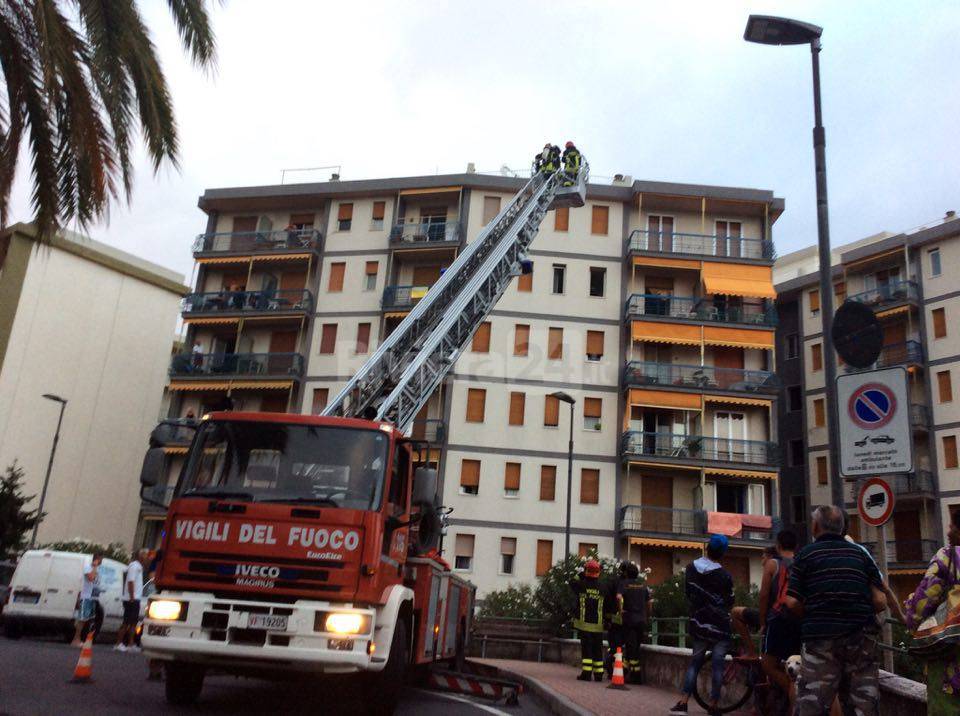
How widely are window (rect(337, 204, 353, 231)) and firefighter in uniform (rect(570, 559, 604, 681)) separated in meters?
29.8

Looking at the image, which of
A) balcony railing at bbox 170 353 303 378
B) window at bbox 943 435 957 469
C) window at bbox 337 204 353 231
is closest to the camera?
window at bbox 943 435 957 469

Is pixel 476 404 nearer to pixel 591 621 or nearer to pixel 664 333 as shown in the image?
pixel 664 333

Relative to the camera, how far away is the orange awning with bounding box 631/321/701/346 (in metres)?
35.8

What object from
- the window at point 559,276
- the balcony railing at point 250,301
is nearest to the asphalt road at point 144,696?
the window at point 559,276

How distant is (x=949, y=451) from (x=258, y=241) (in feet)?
99.8

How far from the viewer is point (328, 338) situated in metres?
38.8

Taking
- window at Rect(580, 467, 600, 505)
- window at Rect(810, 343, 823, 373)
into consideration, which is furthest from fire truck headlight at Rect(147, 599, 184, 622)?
window at Rect(810, 343, 823, 373)

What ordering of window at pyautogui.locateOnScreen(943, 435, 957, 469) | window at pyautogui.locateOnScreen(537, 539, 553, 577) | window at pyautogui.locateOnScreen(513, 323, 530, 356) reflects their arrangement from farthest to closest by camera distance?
window at pyautogui.locateOnScreen(513, 323, 530, 356) < window at pyautogui.locateOnScreen(943, 435, 957, 469) < window at pyautogui.locateOnScreen(537, 539, 553, 577)

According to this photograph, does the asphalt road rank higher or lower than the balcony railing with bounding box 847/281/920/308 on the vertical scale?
lower

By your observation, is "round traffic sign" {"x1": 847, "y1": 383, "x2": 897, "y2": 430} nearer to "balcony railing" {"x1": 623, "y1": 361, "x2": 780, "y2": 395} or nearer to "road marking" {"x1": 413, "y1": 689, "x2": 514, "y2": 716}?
"road marking" {"x1": 413, "y1": 689, "x2": 514, "y2": 716}

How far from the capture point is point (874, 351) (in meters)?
7.72

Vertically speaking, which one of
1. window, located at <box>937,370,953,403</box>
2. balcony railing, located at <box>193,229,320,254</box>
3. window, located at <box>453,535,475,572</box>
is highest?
balcony railing, located at <box>193,229,320,254</box>

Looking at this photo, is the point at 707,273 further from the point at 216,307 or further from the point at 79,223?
the point at 79,223

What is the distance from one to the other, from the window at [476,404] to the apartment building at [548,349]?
0.09 m
